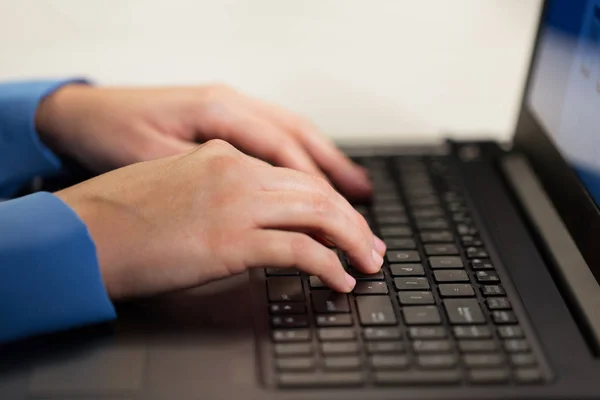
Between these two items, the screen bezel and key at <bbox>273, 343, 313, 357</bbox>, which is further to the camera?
the screen bezel

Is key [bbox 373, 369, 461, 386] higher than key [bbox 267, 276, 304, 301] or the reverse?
higher

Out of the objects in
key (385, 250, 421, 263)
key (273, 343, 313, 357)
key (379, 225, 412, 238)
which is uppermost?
key (273, 343, 313, 357)

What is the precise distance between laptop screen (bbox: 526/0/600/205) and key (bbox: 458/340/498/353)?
17cm

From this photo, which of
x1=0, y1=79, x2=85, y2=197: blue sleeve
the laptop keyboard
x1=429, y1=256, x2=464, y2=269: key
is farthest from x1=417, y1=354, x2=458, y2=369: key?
x1=0, y1=79, x2=85, y2=197: blue sleeve

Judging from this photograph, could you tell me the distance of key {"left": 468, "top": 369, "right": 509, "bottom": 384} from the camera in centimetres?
47

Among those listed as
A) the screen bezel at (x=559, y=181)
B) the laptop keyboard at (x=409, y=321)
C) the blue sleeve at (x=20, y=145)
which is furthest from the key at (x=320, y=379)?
the blue sleeve at (x=20, y=145)

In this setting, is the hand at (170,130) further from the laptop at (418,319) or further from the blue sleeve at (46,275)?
the blue sleeve at (46,275)

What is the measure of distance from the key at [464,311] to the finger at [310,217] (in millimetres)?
77

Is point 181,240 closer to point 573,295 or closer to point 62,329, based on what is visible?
point 62,329

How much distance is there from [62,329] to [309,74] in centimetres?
51

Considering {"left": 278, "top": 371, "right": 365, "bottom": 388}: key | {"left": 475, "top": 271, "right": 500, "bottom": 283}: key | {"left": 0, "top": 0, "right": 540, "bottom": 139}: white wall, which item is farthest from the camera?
{"left": 0, "top": 0, "right": 540, "bottom": 139}: white wall

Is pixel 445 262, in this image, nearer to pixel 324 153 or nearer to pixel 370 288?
pixel 370 288

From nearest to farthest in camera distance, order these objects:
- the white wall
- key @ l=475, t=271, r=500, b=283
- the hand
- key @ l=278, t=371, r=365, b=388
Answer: key @ l=278, t=371, r=365, b=388 → key @ l=475, t=271, r=500, b=283 → the hand → the white wall

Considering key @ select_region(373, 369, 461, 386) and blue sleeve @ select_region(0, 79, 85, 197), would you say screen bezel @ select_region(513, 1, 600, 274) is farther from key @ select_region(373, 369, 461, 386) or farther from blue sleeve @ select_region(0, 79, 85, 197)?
blue sleeve @ select_region(0, 79, 85, 197)
